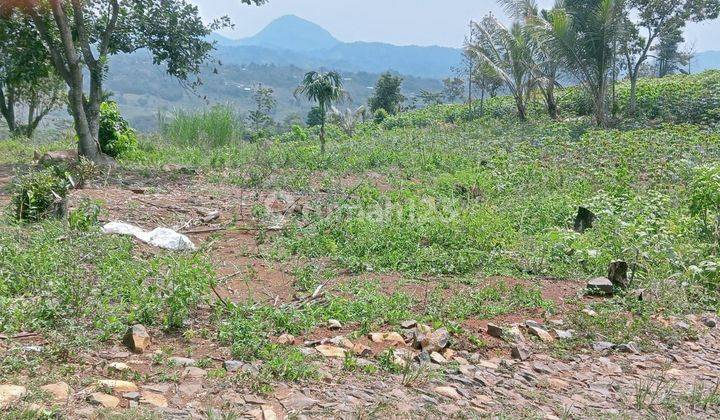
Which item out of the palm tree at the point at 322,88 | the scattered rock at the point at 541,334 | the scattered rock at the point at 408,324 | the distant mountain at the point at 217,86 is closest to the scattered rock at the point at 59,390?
the scattered rock at the point at 408,324

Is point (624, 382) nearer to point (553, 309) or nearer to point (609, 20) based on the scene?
point (553, 309)

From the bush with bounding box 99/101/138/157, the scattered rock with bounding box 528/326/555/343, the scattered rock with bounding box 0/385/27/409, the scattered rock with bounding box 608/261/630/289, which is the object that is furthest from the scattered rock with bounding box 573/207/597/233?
the bush with bounding box 99/101/138/157

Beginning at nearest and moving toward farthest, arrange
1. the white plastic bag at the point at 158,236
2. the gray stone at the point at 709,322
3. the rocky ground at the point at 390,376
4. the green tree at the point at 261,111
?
the rocky ground at the point at 390,376, the gray stone at the point at 709,322, the white plastic bag at the point at 158,236, the green tree at the point at 261,111

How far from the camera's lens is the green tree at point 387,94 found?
31.7 meters

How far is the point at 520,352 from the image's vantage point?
3.96m

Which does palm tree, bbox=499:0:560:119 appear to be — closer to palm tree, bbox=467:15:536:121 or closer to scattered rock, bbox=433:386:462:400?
palm tree, bbox=467:15:536:121

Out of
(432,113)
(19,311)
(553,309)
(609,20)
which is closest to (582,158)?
(609,20)

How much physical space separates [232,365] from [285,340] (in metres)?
0.47

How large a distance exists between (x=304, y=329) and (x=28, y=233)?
10.5 ft

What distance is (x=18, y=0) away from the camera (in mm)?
9648

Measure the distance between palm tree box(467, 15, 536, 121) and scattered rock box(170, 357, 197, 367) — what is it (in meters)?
17.9

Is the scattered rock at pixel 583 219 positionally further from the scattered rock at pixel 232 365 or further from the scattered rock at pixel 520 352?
the scattered rock at pixel 232 365

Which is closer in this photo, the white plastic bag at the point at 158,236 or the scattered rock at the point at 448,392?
the scattered rock at the point at 448,392

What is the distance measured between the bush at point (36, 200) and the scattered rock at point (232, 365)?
151 inches
